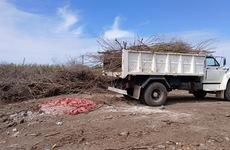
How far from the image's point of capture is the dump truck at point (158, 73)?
10.8m

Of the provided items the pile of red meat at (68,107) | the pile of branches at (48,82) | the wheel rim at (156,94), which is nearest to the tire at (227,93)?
the wheel rim at (156,94)

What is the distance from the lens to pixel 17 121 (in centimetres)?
854

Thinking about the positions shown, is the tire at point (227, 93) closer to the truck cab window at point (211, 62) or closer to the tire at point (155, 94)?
the truck cab window at point (211, 62)

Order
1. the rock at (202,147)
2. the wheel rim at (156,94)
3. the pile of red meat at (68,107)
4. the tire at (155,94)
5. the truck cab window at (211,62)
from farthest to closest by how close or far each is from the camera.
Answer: the truck cab window at (211,62), the wheel rim at (156,94), the tire at (155,94), the pile of red meat at (68,107), the rock at (202,147)

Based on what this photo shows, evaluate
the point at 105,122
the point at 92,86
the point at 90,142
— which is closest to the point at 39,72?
the point at 92,86

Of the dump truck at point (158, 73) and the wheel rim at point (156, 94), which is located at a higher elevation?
the dump truck at point (158, 73)

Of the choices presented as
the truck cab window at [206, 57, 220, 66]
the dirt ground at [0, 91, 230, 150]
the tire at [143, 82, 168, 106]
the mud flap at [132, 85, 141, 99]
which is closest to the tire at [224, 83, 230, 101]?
the truck cab window at [206, 57, 220, 66]

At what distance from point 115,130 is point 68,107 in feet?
9.77

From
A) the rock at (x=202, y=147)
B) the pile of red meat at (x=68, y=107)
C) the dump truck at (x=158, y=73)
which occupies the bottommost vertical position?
the rock at (x=202, y=147)

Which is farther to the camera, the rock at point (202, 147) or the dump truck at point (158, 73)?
the dump truck at point (158, 73)

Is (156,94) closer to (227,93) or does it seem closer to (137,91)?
(137,91)

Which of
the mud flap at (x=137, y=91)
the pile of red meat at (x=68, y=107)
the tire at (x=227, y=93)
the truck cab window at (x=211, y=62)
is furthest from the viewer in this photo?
the tire at (x=227, y=93)

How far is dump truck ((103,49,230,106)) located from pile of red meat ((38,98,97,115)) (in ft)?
5.49

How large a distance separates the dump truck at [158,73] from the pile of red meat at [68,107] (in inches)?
65.9
